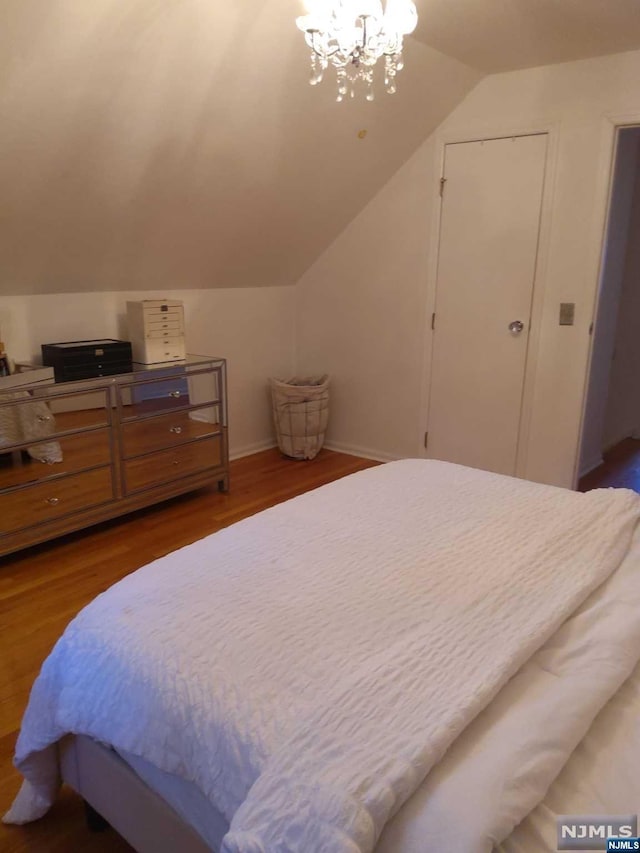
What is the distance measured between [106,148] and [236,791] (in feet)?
7.91

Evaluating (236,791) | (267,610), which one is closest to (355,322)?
(267,610)

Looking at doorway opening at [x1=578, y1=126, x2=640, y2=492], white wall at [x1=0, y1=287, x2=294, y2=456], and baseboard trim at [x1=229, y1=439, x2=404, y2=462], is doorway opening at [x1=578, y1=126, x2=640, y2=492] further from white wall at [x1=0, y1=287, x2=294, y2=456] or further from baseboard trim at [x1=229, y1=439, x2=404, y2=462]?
white wall at [x1=0, y1=287, x2=294, y2=456]

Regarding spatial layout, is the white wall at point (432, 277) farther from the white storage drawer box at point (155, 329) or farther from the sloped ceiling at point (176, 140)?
the white storage drawer box at point (155, 329)

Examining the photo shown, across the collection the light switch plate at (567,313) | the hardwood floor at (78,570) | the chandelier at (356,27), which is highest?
the chandelier at (356,27)

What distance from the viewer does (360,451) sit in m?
4.36

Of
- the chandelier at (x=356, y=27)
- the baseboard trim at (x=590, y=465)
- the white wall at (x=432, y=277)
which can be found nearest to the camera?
the chandelier at (x=356, y=27)

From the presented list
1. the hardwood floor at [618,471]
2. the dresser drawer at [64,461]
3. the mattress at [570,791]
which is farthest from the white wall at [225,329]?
the mattress at [570,791]

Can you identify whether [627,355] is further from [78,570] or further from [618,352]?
[78,570]

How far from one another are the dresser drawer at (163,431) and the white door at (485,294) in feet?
4.67

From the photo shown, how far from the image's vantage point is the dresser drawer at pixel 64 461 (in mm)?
2721

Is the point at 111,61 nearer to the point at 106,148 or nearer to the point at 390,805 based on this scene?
the point at 106,148

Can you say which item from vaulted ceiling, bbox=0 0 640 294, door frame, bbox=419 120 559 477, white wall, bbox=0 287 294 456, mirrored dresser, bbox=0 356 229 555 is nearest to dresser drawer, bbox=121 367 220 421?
mirrored dresser, bbox=0 356 229 555

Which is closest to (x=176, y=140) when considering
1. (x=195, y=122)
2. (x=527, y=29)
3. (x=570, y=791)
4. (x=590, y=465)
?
(x=195, y=122)

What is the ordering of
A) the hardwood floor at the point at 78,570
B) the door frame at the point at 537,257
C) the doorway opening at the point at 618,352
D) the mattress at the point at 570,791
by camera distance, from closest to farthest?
the mattress at the point at 570,791
the hardwood floor at the point at 78,570
the door frame at the point at 537,257
the doorway opening at the point at 618,352
